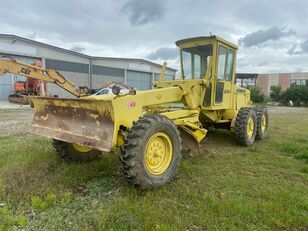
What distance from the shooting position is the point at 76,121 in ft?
14.6

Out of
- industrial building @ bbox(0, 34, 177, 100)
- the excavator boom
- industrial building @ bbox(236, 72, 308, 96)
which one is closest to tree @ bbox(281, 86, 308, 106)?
industrial building @ bbox(0, 34, 177, 100)

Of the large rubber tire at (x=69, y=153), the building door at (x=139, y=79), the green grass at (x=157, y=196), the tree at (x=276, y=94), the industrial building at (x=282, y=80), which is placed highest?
the industrial building at (x=282, y=80)

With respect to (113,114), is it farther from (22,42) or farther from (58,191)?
(22,42)

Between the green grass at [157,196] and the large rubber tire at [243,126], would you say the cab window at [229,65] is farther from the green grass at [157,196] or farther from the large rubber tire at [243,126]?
the green grass at [157,196]

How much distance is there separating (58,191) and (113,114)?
4.42ft

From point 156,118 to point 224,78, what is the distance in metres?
3.19

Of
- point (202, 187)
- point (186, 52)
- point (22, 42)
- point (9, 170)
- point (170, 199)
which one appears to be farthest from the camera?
point (22, 42)

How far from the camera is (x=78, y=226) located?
10.1ft

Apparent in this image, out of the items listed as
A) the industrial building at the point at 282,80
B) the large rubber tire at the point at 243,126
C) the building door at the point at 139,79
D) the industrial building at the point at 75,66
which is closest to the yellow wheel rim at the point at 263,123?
the large rubber tire at the point at 243,126

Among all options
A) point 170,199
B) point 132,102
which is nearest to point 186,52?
point 132,102

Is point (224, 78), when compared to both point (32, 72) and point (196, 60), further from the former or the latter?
point (32, 72)

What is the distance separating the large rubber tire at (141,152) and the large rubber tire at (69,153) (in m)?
1.76

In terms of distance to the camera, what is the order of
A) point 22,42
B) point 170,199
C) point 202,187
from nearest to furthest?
point 170,199, point 202,187, point 22,42

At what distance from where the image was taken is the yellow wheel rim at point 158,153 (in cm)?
410
